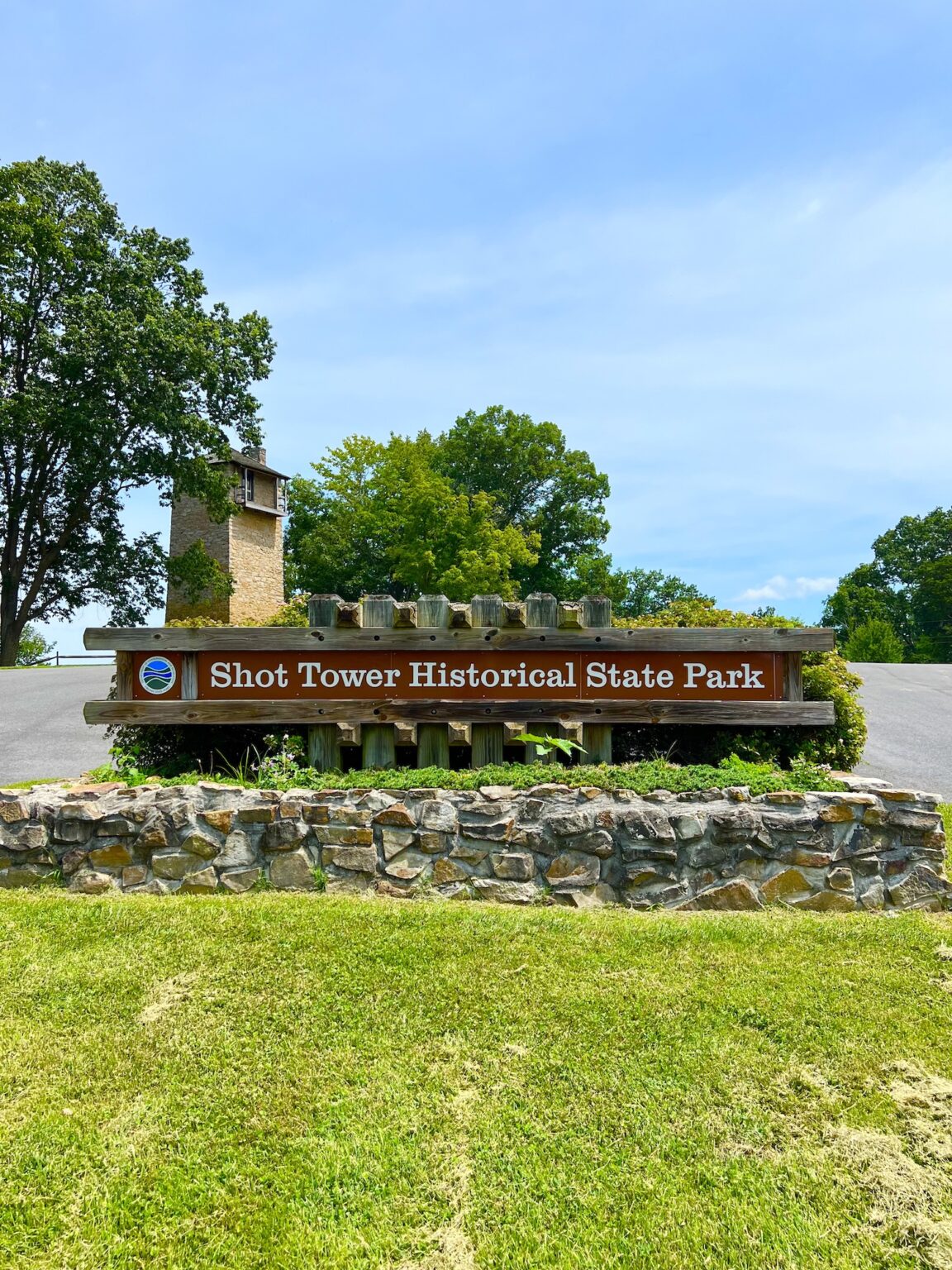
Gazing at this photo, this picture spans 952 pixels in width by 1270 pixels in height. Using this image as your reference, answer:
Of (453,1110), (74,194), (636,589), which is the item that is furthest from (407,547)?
(453,1110)

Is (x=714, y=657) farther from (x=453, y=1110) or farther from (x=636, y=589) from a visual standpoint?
(x=636, y=589)

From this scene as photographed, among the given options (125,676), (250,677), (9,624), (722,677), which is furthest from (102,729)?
(9,624)

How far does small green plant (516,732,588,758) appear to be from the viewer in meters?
5.16

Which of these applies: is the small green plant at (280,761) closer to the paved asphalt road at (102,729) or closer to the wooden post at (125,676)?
the wooden post at (125,676)

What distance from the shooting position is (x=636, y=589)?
47.2 m

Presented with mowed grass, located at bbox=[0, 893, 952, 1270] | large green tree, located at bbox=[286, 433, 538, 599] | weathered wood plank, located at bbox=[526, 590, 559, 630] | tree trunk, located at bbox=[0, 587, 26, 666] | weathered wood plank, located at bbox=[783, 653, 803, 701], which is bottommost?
mowed grass, located at bbox=[0, 893, 952, 1270]

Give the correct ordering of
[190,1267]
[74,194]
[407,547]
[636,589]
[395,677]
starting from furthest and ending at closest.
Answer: [636,589] < [407,547] < [74,194] < [395,677] < [190,1267]

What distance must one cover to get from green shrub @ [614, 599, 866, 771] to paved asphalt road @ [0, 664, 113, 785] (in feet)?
18.7

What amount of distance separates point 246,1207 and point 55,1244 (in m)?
0.53

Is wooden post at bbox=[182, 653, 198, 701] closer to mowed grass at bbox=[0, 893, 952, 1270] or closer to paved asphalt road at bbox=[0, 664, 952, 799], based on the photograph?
mowed grass at bbox=[0, 893, 952, 1270]

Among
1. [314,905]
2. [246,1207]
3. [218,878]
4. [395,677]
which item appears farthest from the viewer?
[395,677]

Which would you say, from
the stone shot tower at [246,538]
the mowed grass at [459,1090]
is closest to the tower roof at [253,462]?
the stone shot tower at [246,538]

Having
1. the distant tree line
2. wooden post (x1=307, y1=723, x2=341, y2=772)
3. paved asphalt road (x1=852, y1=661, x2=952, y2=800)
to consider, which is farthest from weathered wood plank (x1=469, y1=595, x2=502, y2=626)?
the distant tree line

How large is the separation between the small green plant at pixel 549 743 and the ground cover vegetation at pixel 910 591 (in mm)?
39953
